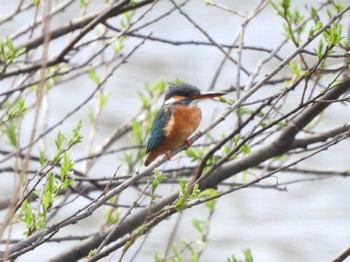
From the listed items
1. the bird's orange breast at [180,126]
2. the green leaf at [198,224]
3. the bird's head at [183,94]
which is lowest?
the green leaf at [198,224]

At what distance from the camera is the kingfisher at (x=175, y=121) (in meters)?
3.66

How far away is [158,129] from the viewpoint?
372 centimetres

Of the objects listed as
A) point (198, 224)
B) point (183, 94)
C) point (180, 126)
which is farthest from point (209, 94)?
point (198, 224)

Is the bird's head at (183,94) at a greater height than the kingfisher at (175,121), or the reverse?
the bird's head at (183,94)

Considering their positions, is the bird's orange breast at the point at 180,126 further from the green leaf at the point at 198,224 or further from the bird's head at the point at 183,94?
the green leaf at the point at 198,224

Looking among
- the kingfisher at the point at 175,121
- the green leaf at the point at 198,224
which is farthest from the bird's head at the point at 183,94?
the green leaf at the point at 198,224

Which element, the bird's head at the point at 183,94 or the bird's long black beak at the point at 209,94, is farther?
the bird's head at the point at 183,94

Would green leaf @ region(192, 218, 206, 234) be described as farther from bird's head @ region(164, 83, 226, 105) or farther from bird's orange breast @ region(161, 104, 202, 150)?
bird's head @ region(164, 83, 226, 105)

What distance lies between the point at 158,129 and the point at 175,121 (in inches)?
3.2

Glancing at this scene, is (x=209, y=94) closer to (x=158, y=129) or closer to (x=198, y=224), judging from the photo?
(x=158, y=129)

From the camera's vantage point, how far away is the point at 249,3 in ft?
30.9

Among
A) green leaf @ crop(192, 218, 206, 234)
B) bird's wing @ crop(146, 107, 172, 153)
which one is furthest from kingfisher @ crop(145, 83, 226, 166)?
green leaf @ crop(192, 218, 206, 234)

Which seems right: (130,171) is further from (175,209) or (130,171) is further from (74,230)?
(74,230)

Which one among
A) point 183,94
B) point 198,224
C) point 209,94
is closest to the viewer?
point 209,94
